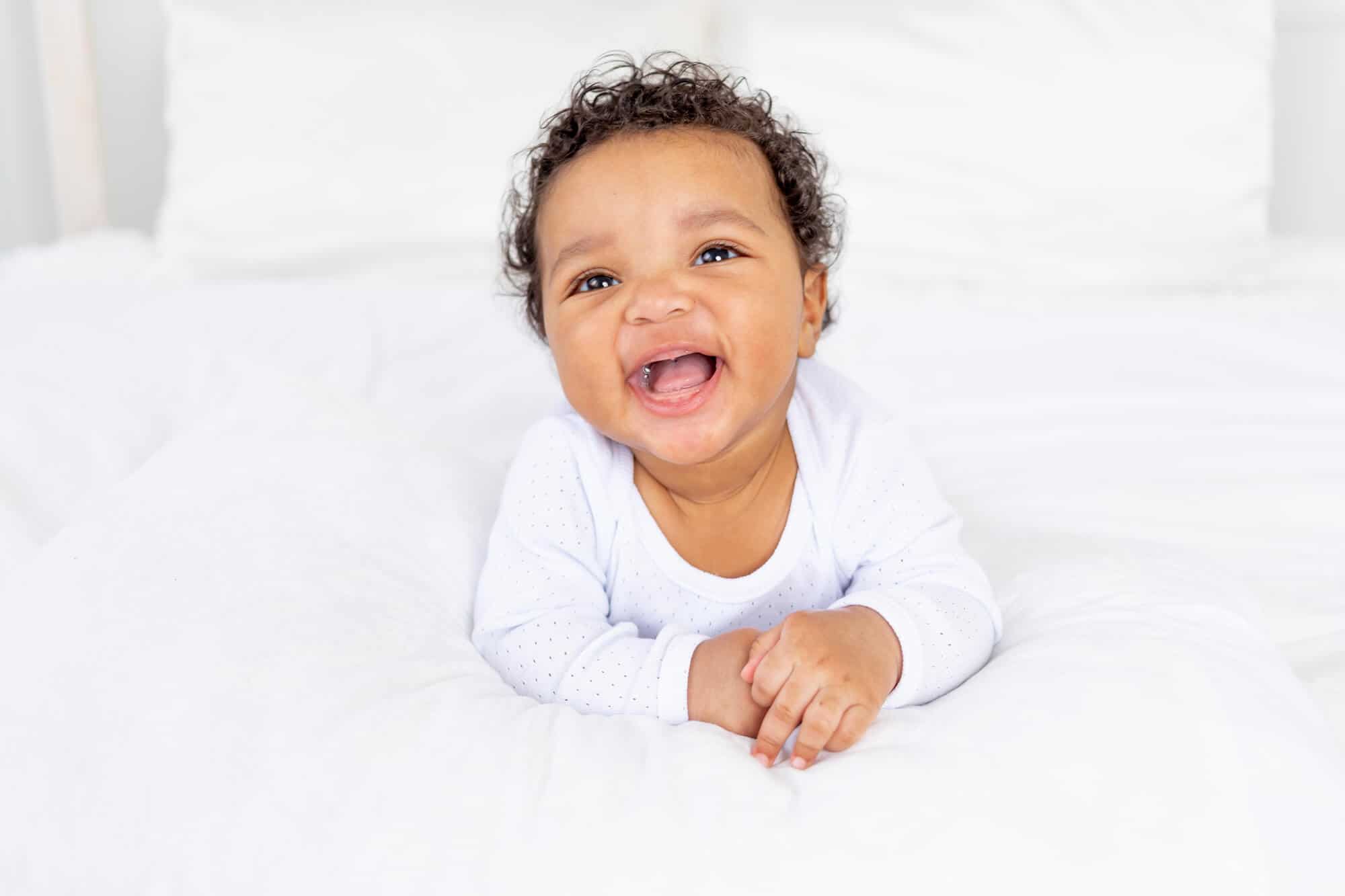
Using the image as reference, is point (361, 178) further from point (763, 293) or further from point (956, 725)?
point (956, 725)

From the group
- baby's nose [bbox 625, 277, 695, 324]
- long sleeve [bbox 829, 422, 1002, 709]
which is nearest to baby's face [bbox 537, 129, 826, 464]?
baby's nose [bbox 625, 277, 695, 324]

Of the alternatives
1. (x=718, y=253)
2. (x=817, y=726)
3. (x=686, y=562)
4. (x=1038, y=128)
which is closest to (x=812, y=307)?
(x=718, y=253)

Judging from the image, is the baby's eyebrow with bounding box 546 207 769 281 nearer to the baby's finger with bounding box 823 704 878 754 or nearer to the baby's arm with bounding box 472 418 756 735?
the baby's arm with bounding box 472 418 756 735

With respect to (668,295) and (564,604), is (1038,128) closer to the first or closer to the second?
(668,295)

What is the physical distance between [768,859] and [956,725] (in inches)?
6.8

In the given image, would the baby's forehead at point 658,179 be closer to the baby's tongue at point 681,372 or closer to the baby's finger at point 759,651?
the baby's tongue at point 681,372

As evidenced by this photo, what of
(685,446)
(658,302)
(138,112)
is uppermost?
(138,112)

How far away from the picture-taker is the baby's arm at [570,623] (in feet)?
2.90

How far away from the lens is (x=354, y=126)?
1994 mm

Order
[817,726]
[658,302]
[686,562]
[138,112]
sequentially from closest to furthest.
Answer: [817,726], [658,302], [686,562], [138,112]

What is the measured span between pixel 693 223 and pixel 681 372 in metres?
0.12

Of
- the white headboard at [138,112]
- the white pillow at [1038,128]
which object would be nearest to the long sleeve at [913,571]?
the white pillow at [1038,128]

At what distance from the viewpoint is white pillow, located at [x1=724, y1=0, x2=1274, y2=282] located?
6.17 ft

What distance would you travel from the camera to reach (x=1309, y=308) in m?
1.62
